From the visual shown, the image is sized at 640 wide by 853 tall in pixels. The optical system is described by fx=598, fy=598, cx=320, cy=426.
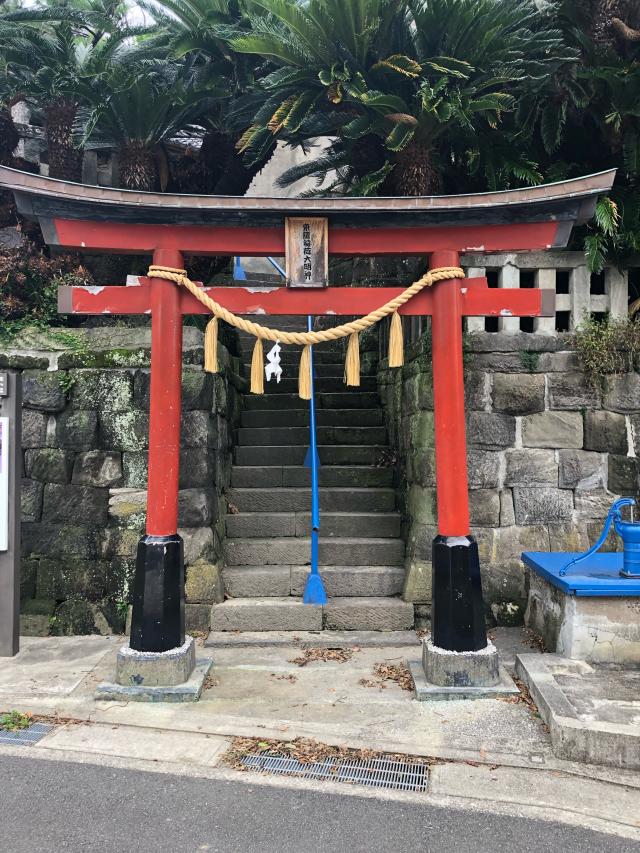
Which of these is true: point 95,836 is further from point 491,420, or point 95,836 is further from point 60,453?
point 491,420

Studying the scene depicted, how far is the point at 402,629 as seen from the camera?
5.70m

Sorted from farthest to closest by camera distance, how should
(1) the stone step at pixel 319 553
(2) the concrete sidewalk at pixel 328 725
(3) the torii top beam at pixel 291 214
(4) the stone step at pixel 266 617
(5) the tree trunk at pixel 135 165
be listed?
(5) the tree trunk at pixel 135 165, (1) the stone step at pixel 319 553, (4) the stone step at pixel 266 617, (3) the torii top beam at pixel 291 214, (2) the concrete sidewalk at pixel 328 725

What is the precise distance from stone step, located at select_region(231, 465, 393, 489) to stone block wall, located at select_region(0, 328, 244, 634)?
105cm

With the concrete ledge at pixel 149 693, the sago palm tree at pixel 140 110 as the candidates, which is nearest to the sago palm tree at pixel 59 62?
the sago palm tree at pixel 140 110

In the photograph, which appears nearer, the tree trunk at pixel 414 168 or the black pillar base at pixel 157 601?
the black pillar base at pixel 157 601

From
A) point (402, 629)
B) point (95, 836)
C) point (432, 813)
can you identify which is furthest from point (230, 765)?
point (402, 629)

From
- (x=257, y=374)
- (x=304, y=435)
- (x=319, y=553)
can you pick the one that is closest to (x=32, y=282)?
(x=304, y=435)

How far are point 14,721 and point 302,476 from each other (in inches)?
147

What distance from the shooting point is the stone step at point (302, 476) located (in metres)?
6.97

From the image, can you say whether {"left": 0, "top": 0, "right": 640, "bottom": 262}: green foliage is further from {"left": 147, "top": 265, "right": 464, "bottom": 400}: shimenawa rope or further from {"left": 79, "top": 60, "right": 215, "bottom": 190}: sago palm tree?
{"left": 147, "top": 265, "right": 464, "bottom": 400}: shimenawa rope

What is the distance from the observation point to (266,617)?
18.7 ft

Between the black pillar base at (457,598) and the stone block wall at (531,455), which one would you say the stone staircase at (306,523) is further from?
the black pillar base at (457,598)

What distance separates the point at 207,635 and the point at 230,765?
2188mm

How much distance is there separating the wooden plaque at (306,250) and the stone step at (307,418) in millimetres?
3272
